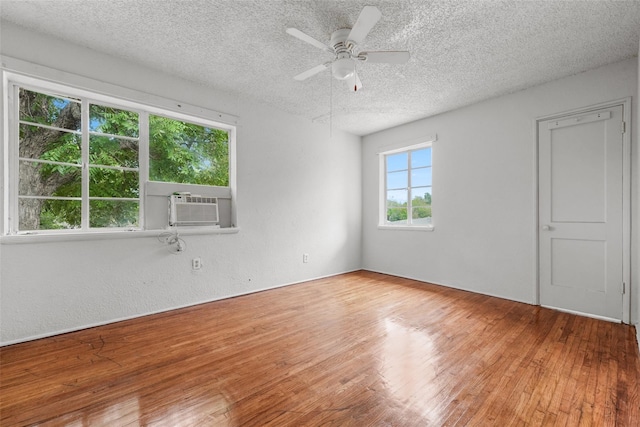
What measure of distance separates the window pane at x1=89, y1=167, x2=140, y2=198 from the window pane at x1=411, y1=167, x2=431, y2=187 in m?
3.85

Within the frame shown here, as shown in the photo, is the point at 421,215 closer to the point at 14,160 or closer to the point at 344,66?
the point at 344,66

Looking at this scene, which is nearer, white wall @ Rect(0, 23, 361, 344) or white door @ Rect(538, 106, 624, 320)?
white wall @ Rect(0, 23, 361, 344)

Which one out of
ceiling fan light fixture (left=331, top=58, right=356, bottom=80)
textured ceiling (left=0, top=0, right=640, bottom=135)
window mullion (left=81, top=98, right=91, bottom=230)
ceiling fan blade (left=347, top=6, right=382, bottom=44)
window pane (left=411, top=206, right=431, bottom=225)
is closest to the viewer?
ceiling fan blade (left=347, top=6, right=382, bottom=44)

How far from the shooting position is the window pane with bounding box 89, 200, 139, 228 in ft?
9.04

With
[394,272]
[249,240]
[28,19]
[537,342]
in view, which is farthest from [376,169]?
[28,19]

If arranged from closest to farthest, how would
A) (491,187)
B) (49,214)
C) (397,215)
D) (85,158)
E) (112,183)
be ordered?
(49,214)
(85,158)
(112,183)
(491,187)
(397,215)

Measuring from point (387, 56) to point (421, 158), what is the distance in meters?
2.59

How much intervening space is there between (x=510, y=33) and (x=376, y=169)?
9.47 feet

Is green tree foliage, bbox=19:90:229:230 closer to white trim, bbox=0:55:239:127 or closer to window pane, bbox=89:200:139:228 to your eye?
window pane, bbox=89:200:139:228

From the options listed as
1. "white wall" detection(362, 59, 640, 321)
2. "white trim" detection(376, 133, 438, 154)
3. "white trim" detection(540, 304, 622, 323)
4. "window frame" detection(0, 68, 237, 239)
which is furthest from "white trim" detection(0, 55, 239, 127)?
"white trim" detection(540, 304, 622, 323)

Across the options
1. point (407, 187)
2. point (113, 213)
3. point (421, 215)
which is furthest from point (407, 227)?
point (113, 213)

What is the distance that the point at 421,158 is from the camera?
452 cm

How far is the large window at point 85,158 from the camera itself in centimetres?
243

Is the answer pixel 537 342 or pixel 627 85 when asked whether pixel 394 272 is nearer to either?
pixel 537 342
